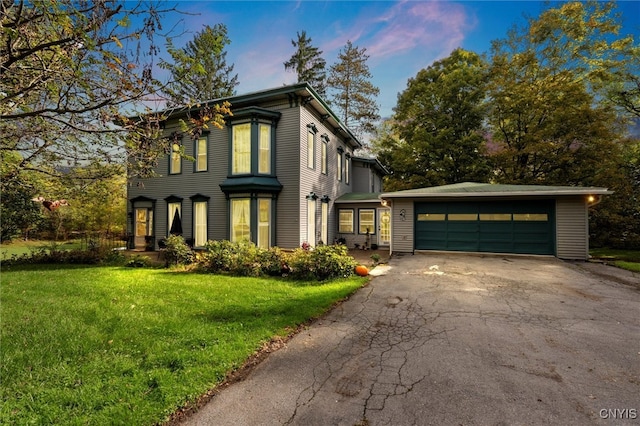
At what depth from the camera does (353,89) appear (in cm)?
2719

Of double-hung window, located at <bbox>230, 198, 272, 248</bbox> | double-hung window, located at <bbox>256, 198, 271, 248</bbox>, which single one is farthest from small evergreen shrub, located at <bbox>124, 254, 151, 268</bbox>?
double-hung window, located at <bbox>256, 198, 271, 248</bbox>

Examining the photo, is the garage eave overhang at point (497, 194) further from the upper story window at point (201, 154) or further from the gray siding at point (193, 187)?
the upper story window at point (201, 154)

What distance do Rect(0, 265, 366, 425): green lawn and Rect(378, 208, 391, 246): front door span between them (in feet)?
29.9

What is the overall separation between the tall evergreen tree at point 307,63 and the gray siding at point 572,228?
22900 millimetres

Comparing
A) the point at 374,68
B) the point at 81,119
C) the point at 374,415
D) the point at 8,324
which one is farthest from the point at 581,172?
the point at 8,324

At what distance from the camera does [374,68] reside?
26.6m

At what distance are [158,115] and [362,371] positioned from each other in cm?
434

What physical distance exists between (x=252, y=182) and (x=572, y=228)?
1346cm

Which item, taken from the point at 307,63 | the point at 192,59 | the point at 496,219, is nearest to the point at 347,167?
the point at 496,219

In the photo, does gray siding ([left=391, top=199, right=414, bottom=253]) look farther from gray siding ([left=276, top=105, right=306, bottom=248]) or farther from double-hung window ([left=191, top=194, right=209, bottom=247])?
double-hung window ([left=191, top=194, right=209, bottom=247])

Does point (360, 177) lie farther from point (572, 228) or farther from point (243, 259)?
point (243, 259)

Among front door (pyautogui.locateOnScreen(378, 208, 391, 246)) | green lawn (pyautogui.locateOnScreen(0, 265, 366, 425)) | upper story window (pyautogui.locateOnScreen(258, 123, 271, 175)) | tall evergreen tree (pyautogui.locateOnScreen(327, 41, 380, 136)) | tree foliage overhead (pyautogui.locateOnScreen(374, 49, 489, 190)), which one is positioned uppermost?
tall evergreen tree (pyautogui.locateOnScreen(327, 41, 380, 136))

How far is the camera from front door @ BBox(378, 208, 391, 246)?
626 inches

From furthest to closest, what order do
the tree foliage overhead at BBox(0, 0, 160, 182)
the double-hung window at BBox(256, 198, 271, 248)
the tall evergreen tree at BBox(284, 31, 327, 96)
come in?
the tall evergreen tree at BBox(284, 31, 327, 96), the double-hung window at BBox(256, 198, 271, 248), the tree foliage overhead at BBox(0, 0, 160, 182)
